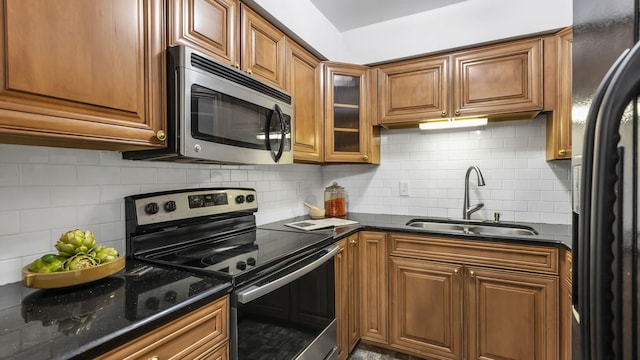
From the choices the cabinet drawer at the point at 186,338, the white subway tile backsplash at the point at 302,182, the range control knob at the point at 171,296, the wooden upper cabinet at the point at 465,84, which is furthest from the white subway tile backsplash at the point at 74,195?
the wooden upper cabinet at the point at 465,84

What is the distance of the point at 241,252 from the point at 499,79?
6.24ft

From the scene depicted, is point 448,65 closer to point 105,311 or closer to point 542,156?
point 542,156

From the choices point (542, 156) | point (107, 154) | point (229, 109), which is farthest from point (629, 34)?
point (542, 156)

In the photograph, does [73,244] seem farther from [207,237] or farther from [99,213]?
[207,237]

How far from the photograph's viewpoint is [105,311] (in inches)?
32.2

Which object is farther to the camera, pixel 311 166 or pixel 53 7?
pixel 311 166

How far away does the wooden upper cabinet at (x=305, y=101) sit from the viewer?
6.55 feet

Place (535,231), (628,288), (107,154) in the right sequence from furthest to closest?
(535,231) < (107,154) < (628,288)

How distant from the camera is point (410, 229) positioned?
2.00m

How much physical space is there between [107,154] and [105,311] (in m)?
0.72

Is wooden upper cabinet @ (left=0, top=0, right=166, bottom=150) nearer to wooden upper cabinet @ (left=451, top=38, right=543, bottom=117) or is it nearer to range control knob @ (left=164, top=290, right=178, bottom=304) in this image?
range control knob @ (left=164, top=290, right=178, bottom=304)

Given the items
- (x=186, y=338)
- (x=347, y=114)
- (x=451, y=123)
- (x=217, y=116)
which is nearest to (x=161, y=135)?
(x=217, y=116)

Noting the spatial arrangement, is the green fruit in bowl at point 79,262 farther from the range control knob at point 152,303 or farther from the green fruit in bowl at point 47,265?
the range control knob at point 152,303

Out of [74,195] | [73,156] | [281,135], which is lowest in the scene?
[74,195]
